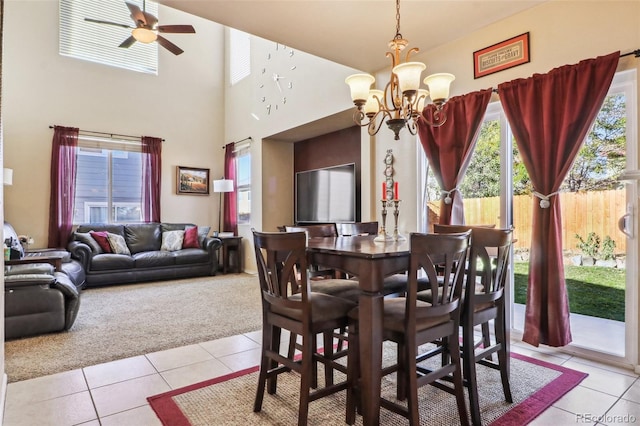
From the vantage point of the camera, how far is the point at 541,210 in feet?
8.96

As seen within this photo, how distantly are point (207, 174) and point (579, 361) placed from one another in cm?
651

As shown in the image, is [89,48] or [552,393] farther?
[89,48]

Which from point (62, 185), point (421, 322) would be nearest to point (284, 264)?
point (421, 322)

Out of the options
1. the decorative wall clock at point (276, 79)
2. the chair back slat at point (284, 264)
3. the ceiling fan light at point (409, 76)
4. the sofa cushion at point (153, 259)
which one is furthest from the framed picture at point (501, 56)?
the sofa cushion at point (153, 259)

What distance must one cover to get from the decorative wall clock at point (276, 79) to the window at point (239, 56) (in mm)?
728

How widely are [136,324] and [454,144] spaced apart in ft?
11.3

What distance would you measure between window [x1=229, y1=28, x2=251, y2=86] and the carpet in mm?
5861

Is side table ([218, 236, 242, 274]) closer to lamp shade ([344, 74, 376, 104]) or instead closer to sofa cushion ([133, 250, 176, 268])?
sofa cushion ([133, 250, 176, 268])

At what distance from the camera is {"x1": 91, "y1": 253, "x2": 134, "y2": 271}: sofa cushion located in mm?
5258

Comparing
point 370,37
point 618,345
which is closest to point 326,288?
point 618,345

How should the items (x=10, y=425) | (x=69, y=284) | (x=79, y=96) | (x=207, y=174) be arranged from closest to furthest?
(x=10, y=425) → (x=69, y=284) → (x=79, y=96) → (x=207, y=174)

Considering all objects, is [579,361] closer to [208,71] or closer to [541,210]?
[541,210]

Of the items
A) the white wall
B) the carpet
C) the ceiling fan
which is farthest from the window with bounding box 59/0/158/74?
the carpet

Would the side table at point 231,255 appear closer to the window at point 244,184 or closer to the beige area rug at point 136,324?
the window at point 244,184
